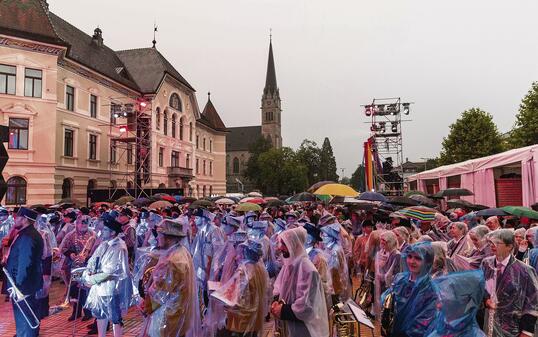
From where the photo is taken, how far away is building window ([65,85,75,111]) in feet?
88.5

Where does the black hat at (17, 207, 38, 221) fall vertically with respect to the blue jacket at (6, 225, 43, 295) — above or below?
above

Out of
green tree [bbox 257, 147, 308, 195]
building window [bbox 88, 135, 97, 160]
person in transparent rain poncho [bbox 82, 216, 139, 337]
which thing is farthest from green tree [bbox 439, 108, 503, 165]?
person in transparent rain poncho [bbox 82, 216, 139, 337]

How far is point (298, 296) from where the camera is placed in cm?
401

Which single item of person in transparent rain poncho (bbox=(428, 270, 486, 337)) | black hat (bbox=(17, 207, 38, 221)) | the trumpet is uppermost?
black hat (bbox=(17, 207, 38, 221))

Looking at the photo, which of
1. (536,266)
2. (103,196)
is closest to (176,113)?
(103,196)

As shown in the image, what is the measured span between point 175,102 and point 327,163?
6041 centimetres

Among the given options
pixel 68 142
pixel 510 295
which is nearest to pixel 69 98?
pixel 68 142

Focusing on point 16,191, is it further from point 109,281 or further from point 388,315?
point 388,315

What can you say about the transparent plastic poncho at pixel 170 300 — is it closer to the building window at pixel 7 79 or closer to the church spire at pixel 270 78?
the building window at pixel 7 79

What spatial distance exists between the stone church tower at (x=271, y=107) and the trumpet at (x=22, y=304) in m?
98.1

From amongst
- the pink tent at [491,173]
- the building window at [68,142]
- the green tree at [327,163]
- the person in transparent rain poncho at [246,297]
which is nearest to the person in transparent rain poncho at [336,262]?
the person in transparent rain poncho at [246,297]

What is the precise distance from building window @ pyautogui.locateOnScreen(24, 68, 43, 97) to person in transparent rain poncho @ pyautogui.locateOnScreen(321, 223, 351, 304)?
78.6ft

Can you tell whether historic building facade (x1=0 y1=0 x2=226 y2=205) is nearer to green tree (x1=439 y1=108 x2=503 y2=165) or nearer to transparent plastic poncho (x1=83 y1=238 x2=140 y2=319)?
transparent plastic poncho (x1=83 y1=238 x2=140 y2=319)

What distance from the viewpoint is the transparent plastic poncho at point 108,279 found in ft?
18.7
